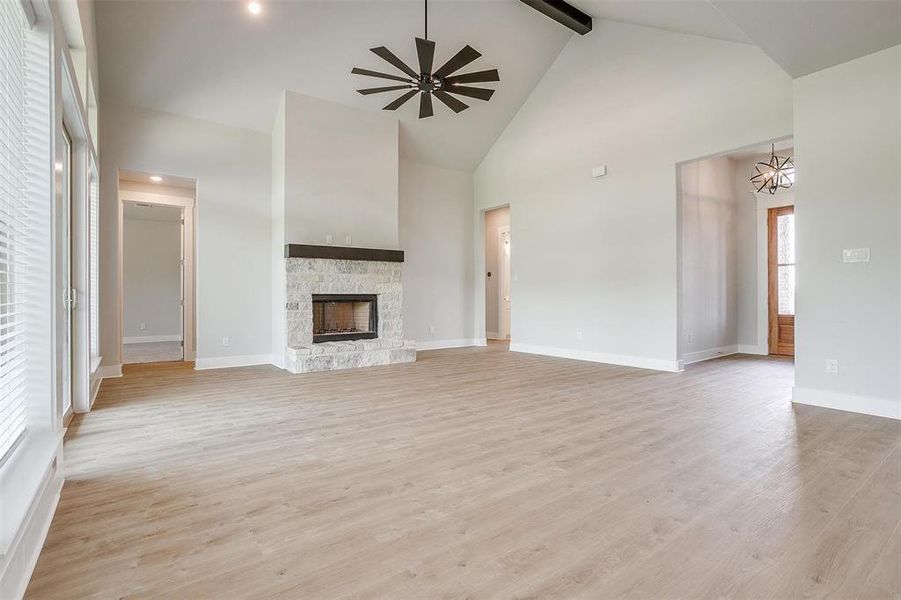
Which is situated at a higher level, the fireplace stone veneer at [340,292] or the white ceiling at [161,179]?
the white ceiling at [161,179]

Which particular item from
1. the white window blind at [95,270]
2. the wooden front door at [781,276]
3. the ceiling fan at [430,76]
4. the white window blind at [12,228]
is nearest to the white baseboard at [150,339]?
the white window blind at [95,270]

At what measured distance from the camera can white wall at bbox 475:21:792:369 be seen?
5164mm

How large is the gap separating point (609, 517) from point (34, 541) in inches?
86.3

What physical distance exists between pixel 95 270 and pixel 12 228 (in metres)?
3.82

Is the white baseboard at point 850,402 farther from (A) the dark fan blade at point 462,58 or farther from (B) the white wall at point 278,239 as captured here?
(B) the white wall at point 278,239

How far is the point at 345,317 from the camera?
677cm

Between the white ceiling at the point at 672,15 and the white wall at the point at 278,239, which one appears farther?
the white wall at the point at 278,239

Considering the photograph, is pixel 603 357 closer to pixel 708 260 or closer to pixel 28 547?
pixel 708 260

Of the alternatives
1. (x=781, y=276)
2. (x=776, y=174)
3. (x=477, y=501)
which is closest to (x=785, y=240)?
(x=781, y=276)

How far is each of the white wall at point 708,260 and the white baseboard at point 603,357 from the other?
57 centimetres

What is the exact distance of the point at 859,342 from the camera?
3711 millimetres

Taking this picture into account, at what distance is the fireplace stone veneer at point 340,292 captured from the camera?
584 cm

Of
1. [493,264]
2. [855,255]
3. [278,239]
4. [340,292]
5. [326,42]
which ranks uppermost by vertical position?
[326,42]

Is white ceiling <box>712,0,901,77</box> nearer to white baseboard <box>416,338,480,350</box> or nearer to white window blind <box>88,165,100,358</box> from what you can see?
white baseboard <box>416,338,480,350</box>
